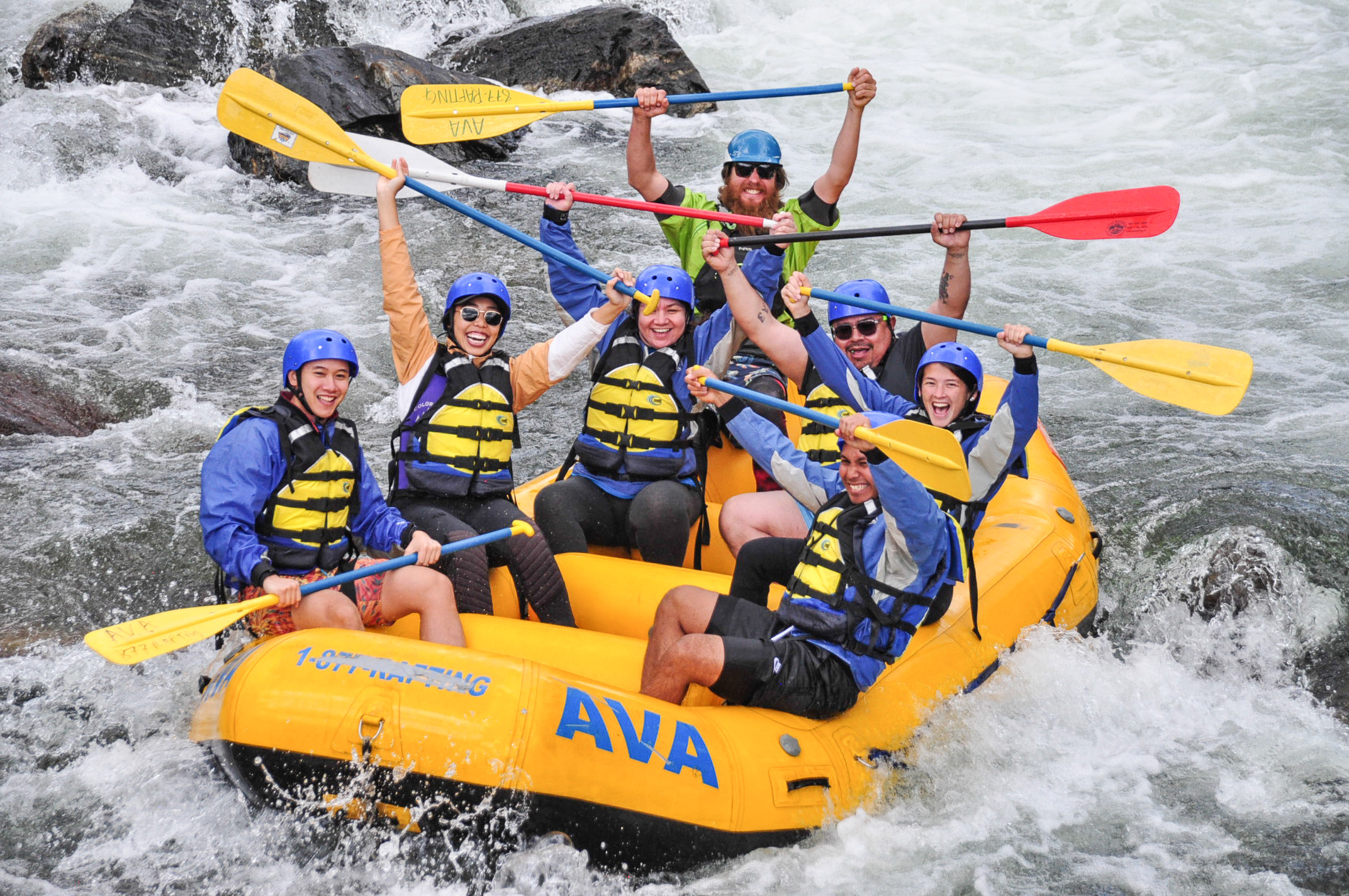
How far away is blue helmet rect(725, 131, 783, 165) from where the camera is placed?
3.98 meters

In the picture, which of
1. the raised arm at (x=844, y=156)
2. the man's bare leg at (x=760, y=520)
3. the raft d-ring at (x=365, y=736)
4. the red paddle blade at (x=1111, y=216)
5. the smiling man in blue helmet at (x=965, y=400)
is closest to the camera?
the raft d-ring at (x=365, y=736)

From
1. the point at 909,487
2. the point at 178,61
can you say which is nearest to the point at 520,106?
the point at 909,487

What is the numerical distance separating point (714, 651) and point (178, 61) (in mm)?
8878

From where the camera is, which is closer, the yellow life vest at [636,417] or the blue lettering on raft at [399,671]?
the blue lettering on raft at [399,671]

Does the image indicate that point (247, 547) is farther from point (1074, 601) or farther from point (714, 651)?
point (1074, 601)

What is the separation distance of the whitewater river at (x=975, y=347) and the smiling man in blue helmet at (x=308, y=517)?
20.8 inches

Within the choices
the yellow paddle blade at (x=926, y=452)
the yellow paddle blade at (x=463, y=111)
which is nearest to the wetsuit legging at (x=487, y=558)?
the yellow paddle blade at (x=926, y=452)

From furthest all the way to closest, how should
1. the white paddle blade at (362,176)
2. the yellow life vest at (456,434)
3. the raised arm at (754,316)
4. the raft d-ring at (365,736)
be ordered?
the white paddle blade at (362,176) < the raised arm at (754,316) < the yellow life vest at (456,434) < the raft d-ring at (365,736)

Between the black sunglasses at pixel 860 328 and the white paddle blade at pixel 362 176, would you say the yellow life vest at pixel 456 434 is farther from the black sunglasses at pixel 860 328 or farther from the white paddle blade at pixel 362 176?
the black sunglasses at pixel 860 328

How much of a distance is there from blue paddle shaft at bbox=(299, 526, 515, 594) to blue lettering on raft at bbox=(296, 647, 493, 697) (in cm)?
21

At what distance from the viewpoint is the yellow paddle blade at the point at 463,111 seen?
4.53 m

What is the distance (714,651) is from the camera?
2887mm

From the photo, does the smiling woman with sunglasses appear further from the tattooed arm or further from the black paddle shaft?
the tattooed arm

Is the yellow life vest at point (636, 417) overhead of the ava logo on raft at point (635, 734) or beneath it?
overhead
